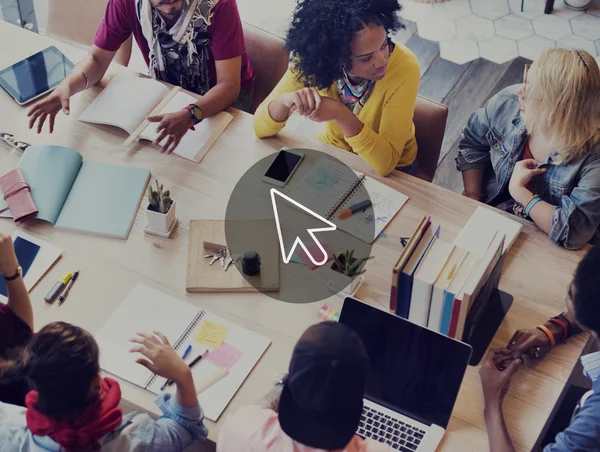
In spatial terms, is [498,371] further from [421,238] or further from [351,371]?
[351,371]

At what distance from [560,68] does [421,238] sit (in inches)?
27.2

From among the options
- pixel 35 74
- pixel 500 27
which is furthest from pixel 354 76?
pixel 500 27

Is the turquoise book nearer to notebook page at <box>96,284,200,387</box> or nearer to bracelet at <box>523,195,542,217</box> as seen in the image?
notebook page at <box>96,284,200,387</box>

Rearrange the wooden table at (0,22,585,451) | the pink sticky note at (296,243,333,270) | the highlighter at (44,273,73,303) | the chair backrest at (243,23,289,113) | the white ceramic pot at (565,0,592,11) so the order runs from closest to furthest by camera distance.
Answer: the wooden table at (0,22,585,451), the highlighter at (44,273,73,303), the pink sticky note at (296,243,333,270), the chair backrest at (243,23,289,113), the white ceramic pot at (565,0,592,11)

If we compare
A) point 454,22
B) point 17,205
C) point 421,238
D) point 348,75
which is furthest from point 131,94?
point 454,22

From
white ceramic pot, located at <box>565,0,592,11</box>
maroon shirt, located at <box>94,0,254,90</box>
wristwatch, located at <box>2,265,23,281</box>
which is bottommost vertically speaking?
white ceramic pot, located at <box>565,0,592,11</box>

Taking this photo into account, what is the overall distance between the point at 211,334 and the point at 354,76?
917mm

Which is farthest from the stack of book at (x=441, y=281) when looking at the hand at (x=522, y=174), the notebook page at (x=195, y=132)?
the notebook page at (x=195, y=132)

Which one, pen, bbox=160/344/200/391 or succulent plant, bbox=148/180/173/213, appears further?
succulent plant, bbox=148/180/173/213

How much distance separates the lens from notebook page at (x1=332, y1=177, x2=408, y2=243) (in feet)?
6.44

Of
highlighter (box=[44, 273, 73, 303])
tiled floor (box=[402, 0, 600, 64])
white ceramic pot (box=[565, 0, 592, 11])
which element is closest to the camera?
highlighter (box=[44, 273, 73, 303])

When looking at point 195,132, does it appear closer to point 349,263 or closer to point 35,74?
point 35,74

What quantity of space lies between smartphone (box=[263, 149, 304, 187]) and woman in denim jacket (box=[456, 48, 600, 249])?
630mm
